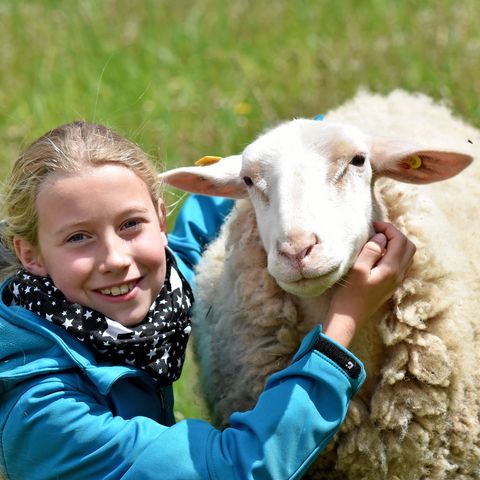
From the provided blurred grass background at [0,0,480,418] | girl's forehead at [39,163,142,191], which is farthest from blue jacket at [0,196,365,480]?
blurred grass background at [0,0,480,418]

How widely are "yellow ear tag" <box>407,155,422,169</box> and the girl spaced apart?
6.6 inches

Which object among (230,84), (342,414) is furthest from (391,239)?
(230,84)

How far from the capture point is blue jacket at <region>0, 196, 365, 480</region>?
2.06 metres

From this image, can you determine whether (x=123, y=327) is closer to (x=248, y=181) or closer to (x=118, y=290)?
(x=118, y=290)

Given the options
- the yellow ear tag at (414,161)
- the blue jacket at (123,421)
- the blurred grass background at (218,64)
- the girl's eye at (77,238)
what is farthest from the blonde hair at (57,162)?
the blurred grass background at (218,64)

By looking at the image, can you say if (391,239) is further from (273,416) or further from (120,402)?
(120,402)

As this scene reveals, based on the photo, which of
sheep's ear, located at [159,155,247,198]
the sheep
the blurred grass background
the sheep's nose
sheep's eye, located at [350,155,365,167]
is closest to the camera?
the sheep's nose

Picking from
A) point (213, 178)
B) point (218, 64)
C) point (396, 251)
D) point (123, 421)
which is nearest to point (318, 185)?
point (396, 251)

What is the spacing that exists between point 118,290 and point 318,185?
1.77 feet

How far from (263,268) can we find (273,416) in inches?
19.8

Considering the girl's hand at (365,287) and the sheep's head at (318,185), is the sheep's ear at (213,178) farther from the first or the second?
the girl's hand at (365,287)

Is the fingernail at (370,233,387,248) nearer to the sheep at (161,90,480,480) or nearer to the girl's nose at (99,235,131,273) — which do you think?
the sheep at (161,90,480,480)

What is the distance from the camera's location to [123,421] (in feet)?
7.09

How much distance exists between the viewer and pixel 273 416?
2062mm
